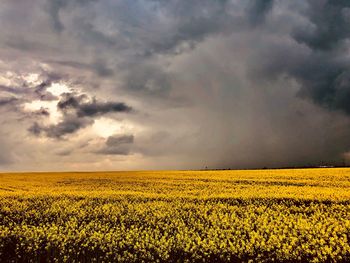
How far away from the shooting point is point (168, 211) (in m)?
19.1

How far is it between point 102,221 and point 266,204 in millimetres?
9791

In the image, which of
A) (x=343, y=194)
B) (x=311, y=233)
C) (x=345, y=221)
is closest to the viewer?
(x=311, y=233)

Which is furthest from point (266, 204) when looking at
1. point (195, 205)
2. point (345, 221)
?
point (345, 221)

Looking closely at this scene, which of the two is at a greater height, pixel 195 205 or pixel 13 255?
pixel 195 205

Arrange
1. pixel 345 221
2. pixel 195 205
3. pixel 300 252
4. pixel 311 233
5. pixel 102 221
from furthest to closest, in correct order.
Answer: pixel 195 205 < pixel 102 221 < pixel 345 221 < pixel 311 233 < pixel 300 252

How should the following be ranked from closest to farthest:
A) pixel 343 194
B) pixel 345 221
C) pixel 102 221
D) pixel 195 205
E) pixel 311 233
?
pixel 311 233
pixel 345 221
pixel 102 221
pixel 195 205
pixel 343 194

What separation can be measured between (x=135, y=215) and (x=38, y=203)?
9129 millimetres

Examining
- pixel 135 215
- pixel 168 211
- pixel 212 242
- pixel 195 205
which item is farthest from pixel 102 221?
pixel 212 242

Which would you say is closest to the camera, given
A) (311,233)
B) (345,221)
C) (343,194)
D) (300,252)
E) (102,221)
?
(300,252)

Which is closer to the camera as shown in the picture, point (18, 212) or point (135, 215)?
point (135, 215)

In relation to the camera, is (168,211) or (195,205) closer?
(168,211)

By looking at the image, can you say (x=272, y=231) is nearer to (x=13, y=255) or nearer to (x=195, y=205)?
(x=195, y=205)

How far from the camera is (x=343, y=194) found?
2352cm

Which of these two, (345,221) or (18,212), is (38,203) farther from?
(345,221)
